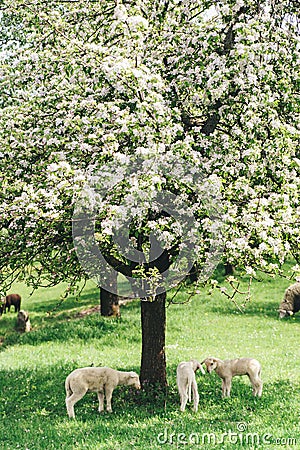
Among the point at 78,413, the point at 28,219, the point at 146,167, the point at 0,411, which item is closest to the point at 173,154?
the point at 146,167

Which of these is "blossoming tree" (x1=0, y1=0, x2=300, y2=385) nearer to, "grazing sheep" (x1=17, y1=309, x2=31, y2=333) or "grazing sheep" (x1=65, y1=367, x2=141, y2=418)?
"grazing sheep" (x1=65, y1=367, x2=141, y2=418)

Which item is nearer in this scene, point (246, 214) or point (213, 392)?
point (246, 214)

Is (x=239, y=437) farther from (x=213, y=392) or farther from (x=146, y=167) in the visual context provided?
(x=146, y=167)

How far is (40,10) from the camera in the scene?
12648 mm

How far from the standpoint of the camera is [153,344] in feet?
41.7

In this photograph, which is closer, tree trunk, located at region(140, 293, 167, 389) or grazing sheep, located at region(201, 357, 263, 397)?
grazing sheep, located at region(201, 357, 263, 397)

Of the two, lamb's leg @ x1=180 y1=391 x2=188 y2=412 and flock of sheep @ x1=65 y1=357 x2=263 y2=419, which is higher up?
flock of sheep @ x1=65 y1=357 x2=263 y2=419

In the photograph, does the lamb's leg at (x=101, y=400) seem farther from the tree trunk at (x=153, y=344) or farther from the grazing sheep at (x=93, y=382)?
the tree trunk at (x=153, y=344)

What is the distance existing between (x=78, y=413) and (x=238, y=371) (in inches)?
136

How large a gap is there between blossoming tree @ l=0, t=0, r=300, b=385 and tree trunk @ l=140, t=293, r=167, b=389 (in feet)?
1.42

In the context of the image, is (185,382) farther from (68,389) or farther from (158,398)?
(68,389)

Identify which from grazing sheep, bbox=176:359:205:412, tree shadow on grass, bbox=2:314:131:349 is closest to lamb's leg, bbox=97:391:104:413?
grazing sheep, bbox=176:359:205:412

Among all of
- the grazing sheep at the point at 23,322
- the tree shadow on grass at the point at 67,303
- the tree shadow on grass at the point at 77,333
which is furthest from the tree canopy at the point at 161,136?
the tree shadow on grass at the point at 67,303

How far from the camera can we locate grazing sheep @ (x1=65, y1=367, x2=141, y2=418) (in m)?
11.4
